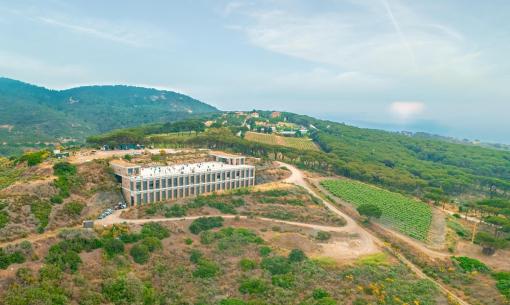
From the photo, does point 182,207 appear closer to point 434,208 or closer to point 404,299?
point 404,299

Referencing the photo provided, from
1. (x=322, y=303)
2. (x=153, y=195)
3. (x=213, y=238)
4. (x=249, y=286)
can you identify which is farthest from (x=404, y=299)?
(x=153, y=195)

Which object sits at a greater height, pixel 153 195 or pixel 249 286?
pixel 153 195

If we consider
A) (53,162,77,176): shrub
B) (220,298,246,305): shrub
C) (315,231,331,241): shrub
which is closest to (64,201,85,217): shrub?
(53,162,77,176): shrub

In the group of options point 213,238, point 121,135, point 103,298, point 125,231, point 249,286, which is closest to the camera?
point 103,298

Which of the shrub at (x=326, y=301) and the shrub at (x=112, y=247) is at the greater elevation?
the shrub at (x=112, y=247)

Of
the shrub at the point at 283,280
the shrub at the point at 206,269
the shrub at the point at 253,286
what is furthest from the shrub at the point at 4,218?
the shrub at the point at 283,280

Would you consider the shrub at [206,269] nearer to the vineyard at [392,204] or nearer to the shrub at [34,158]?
the vineyard at [392,204]

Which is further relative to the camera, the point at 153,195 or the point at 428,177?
the point at 428,177
